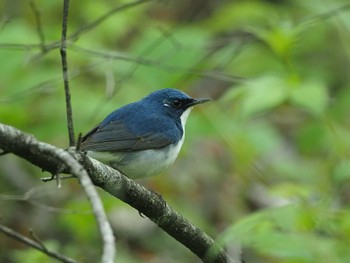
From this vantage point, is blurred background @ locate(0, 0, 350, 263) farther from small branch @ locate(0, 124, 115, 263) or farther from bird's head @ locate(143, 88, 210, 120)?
small branch @ locate(0, 124, 115, 263)

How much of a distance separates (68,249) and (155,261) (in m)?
1.55

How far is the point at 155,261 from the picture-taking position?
27.9ft

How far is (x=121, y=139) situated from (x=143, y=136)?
0.85ft

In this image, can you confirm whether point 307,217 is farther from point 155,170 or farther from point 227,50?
point 227,50

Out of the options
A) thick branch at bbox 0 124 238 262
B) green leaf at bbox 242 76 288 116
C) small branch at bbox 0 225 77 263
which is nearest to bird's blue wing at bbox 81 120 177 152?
green leaf at bbox 242 76 288 116

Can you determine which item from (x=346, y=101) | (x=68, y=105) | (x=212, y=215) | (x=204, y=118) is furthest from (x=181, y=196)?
(x=68, y=105)

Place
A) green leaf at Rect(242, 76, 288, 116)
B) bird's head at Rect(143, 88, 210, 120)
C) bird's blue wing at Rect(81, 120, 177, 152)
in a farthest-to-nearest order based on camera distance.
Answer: bird's head at Rect(143, 88, 210, 120) → green leaf at Rect(242, 76, 288, 116) → bird's blue wing at Rect(81, 120, 177, 152)

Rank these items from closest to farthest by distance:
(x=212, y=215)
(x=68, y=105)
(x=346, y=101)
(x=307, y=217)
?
(x=68, y=105)
(x=307, y=217)
(x=346, y=101)
(x=212, y=215)

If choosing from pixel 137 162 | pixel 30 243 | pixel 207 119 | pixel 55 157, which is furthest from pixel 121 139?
pixel 55 157

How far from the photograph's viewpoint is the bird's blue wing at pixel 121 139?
15.2 feet

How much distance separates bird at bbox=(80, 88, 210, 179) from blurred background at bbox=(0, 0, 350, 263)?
0.32 m

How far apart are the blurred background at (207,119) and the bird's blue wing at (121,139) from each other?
0.42 metres

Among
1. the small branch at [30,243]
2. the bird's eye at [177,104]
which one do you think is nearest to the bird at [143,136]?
the bird's eye at [177,104]

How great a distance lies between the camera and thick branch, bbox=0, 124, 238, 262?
2.70 m
